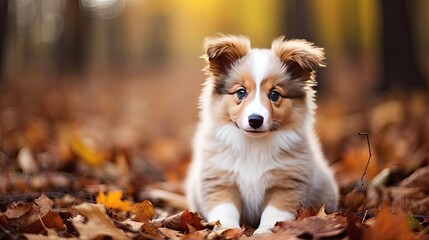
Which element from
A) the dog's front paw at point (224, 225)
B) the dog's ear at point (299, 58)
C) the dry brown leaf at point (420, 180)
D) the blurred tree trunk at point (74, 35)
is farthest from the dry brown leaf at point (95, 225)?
the blurred tree trunk at point (74, 35)

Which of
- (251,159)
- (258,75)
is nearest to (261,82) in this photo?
(258,75)

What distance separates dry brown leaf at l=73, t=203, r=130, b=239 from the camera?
3131 mm

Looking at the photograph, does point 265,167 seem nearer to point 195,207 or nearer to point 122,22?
point 195,207

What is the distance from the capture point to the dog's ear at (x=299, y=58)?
4.14 meters

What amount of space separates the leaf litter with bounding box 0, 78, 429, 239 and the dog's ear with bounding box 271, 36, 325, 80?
2.11ft

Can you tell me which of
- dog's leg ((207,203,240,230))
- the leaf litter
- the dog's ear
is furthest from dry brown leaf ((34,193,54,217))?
the dog's ear

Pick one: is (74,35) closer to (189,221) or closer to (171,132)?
(171,132)

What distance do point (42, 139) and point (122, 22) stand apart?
40.4 m

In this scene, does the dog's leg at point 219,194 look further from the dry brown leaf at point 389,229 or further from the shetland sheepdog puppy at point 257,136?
the dry brown leaf at point 389,229

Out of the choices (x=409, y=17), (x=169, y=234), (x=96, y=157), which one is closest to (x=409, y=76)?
(x=409, y=17)

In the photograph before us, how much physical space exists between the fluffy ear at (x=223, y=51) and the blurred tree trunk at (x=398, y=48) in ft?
24.3

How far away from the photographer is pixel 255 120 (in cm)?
385

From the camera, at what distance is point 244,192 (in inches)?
167

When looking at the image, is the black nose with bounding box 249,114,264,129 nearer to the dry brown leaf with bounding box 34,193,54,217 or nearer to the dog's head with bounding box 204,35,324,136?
the dog's head with bounding box 204,35,324,136
